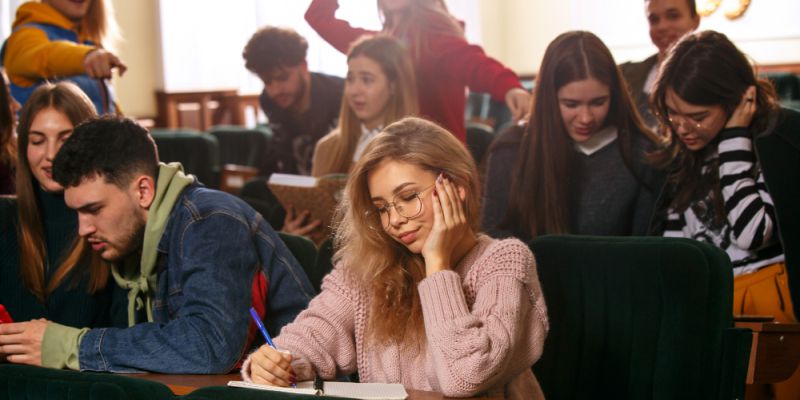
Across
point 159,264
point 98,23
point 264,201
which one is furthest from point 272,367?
point 98,23

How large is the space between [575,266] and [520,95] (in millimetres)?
1353

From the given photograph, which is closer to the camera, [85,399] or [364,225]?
[85,399]

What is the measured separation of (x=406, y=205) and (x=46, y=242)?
1201 mm

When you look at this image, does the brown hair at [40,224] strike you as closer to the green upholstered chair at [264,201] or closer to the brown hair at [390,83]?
the green upholstered chair at [264,201]

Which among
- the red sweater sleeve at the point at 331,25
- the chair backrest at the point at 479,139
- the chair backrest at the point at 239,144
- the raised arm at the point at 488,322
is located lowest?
the chair backrest at the point at 239,144

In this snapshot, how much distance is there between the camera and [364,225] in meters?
2.11

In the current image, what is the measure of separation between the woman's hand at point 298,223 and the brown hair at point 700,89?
3.66 feet

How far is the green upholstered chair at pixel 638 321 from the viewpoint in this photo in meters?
2.17

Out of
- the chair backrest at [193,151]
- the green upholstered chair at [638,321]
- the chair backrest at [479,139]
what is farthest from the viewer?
the chair backrest at [193,151]

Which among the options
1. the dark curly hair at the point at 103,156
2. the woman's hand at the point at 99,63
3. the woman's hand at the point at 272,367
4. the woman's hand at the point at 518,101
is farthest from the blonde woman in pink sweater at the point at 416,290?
the woman's hand at the point at 99,63

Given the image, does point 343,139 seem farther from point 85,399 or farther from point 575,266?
point 85,399

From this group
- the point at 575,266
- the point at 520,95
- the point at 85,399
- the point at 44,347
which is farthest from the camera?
the point at 520,95

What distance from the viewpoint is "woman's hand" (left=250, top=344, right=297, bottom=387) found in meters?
1.84

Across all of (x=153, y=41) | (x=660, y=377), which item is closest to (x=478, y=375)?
(x=660, y=377)
